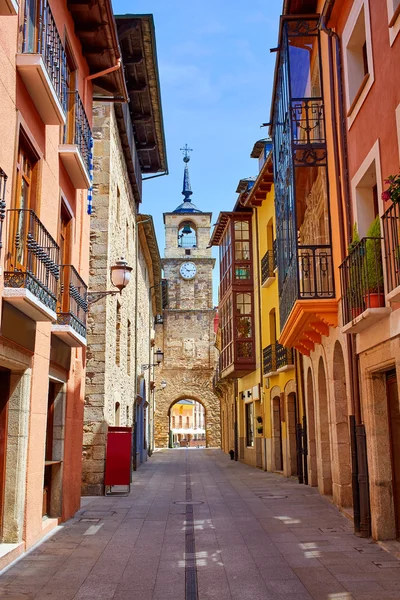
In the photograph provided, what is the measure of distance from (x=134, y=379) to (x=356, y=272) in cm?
1535

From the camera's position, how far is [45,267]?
7.83 meters

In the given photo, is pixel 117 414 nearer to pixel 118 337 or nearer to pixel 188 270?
pixel 118 337

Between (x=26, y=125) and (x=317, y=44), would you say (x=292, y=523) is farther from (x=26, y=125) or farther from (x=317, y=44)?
(x=317, y=44)

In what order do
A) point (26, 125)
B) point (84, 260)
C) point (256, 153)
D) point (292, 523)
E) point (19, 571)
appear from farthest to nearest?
1. point (256, 153)
2. point (84, 260)
3. point (292, 523)
4. point (26, 125)
5. point (19, 571)

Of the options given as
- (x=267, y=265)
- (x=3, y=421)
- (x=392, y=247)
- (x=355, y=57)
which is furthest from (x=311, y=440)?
(x=3, y=421)

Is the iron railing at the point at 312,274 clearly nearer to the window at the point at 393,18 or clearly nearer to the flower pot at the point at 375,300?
the flower pot at the point at 375,300

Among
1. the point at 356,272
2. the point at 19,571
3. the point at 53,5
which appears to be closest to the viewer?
the point at 19,571

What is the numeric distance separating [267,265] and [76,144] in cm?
1215

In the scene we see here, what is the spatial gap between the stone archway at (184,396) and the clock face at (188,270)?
23.0 ft

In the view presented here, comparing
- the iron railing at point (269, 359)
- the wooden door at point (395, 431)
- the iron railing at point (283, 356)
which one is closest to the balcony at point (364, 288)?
the wooden door at point (395, 431)

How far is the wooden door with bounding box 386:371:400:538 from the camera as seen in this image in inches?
328

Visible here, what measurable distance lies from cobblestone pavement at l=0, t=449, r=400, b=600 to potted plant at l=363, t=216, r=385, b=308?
2972 millimetres

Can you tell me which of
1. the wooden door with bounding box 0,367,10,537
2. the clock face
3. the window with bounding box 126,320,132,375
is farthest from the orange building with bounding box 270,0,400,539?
the clock face

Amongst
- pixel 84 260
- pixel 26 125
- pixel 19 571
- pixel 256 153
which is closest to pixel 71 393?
pixel 84 260
